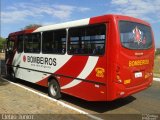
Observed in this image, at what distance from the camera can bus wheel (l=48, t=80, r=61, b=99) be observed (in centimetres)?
1026

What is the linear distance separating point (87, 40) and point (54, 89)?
2880mm

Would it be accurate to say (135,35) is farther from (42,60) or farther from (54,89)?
(42,60)

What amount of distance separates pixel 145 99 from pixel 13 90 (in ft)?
18.4

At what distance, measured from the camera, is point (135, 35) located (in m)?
8.55

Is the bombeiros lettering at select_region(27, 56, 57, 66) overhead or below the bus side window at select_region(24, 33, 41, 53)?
below

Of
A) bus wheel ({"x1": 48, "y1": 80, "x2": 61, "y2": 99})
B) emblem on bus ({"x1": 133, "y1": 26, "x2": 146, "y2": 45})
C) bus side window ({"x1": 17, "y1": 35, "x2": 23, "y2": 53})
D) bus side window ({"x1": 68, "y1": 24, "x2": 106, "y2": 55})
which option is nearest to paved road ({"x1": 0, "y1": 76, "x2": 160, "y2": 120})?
bus wheel ({"x1": 48, "y1": 80, "x2": 61, "y2": 99})

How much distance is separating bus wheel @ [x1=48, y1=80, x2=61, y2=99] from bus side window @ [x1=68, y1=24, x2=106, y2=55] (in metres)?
1.63

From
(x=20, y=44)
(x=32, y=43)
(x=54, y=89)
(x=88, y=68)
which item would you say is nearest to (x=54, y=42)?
(x=54, y=89)

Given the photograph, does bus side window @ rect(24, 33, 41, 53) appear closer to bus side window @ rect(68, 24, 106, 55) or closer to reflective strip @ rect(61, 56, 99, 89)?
bus side window @ rect(68, 24, 106, 55)

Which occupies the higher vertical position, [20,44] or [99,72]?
[20,44]

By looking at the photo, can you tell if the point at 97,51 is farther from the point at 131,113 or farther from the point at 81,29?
the point at 131,113

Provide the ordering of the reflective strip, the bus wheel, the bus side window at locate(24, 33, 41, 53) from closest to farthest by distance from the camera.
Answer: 1. the reflective strip
2. the bus wheel
3. the bus side window at locate(24, 33, 41, 53)

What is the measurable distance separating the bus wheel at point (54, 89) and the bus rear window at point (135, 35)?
11.2ft

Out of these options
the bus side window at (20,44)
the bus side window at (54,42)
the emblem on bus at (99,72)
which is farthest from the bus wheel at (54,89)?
the bus side window at (20,44)
